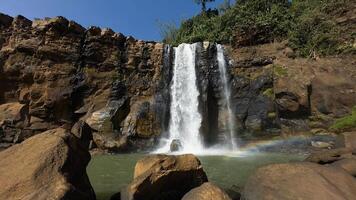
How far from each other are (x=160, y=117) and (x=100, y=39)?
826 centimetres

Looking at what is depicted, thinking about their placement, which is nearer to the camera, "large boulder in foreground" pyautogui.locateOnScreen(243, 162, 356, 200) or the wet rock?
"large boulder in foreground" pyautogui.locateOnScreen(243, 162, 356, 200)

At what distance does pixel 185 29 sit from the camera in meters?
45.9

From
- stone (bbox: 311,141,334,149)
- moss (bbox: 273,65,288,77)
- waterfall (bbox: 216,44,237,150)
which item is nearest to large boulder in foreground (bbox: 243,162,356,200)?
stone (bbox: 311,141,334,149)

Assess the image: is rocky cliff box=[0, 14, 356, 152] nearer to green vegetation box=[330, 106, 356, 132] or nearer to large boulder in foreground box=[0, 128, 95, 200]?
green vegetation box=[330, 106, 356, 132]

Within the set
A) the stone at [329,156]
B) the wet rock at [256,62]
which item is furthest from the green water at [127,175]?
the wet rock at [256,62]

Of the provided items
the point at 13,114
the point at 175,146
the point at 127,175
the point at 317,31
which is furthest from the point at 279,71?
the point at 13,114

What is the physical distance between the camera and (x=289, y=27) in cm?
3091

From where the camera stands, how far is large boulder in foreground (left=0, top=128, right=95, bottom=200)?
646 centimetres

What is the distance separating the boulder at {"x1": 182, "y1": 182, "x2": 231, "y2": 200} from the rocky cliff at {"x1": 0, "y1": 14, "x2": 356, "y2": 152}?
17960 millimetres

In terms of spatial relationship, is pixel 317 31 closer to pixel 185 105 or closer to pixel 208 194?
pixel 185 105

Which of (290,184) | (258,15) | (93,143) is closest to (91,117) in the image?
(93,143)

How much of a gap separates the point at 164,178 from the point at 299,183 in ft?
9.25

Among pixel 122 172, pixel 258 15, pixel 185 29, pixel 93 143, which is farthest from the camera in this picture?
pixel 185 29

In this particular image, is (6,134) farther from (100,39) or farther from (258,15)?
(258,15)
